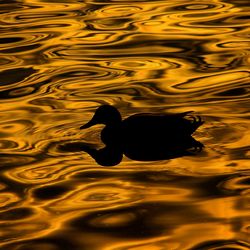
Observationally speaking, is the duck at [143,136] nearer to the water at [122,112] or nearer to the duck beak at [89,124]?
the duck beak at [89,124]

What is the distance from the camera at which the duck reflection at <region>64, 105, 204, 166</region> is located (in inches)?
412

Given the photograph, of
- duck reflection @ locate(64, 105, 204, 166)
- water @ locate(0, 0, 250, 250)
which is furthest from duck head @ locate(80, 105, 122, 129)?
water @ locate(0, 0, 250, 250)

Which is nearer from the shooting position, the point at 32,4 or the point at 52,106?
the point at 52,106

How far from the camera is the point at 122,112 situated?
39.0 ft

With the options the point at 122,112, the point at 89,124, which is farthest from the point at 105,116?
the point at 122,112

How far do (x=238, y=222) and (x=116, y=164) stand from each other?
2083mm

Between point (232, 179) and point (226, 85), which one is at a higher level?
point (226, 85)

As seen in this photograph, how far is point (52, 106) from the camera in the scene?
12.2 m

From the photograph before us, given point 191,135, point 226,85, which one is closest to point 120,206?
point 191,135

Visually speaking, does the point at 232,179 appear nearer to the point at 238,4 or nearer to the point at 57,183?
the point at 57,183

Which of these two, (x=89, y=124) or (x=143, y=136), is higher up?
(x=89, y=124)

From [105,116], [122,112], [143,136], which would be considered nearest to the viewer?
[143,136]

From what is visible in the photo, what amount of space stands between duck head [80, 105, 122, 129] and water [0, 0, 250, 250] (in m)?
0.18

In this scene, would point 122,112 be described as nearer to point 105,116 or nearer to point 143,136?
point 105,116
